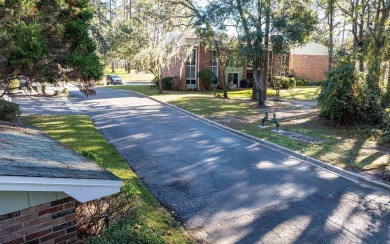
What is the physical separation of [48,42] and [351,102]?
1268 cm

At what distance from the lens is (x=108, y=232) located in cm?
396

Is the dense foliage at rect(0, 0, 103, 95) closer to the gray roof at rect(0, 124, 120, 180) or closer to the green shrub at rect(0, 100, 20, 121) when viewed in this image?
the green shrub at rect(0, 100, 20, 121)

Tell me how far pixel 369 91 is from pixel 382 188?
27.6 feet

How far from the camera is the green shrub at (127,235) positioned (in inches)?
148

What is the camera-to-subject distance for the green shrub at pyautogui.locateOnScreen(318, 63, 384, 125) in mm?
14078

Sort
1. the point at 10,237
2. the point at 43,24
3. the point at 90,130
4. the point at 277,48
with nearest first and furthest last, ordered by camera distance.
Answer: the point at 10,237 < the point at 43,24 < the point at 90,130 < the point at 277,48

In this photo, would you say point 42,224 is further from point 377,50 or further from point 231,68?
point 231,68

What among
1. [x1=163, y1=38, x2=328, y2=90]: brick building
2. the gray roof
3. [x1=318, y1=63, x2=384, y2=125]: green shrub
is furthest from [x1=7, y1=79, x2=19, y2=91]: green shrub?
[x1=163, y1=38, x2=328, y2=90]: brick building

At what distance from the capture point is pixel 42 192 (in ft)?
12.2

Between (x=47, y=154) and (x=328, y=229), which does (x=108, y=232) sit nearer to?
(x=47, y=154)

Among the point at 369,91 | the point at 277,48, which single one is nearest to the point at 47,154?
the point at 369,91

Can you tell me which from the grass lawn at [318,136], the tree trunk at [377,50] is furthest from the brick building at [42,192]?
the tree trunk at [377,50]

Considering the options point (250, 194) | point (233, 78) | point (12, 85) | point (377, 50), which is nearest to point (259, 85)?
point (377, 50)

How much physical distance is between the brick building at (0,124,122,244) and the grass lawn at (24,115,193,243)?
1198 millimetres
